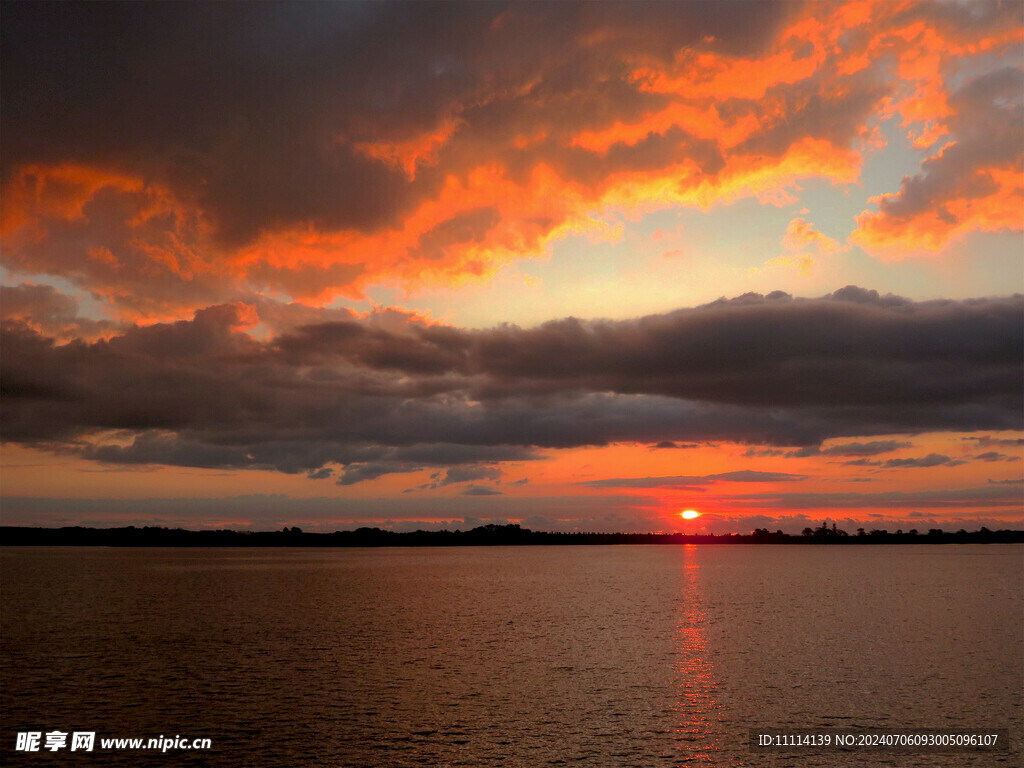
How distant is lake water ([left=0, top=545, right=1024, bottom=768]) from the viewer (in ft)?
103

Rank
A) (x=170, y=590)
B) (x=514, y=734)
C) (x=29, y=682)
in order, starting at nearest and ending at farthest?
1. (x=514, y=734)
2. (x=29, y=682)
3. (x=170, y=590)

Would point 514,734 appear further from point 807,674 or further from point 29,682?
point 29,682

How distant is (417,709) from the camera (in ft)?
122

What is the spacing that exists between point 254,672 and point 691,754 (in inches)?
1076

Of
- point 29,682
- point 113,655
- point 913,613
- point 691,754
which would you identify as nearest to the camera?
point 691,754

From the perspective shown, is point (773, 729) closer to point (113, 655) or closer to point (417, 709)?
point (417, 709)

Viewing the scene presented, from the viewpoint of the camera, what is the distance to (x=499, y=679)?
45.0 m

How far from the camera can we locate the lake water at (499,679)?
31375 mm

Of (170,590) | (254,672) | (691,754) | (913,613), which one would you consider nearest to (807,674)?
(691,754)

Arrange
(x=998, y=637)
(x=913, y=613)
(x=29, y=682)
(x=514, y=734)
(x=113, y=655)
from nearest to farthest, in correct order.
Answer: (x=514, y=734) < (x=29, y=682) < (x=113, y=655) < (x=998, y=637) < (x=913, y=613)

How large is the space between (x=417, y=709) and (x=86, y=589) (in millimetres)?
96433

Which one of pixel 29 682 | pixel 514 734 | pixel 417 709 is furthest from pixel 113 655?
pixel 514 734

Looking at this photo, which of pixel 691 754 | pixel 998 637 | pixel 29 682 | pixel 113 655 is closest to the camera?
pixel 691 754

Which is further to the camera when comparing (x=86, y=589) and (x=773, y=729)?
(x=86, y=589)
